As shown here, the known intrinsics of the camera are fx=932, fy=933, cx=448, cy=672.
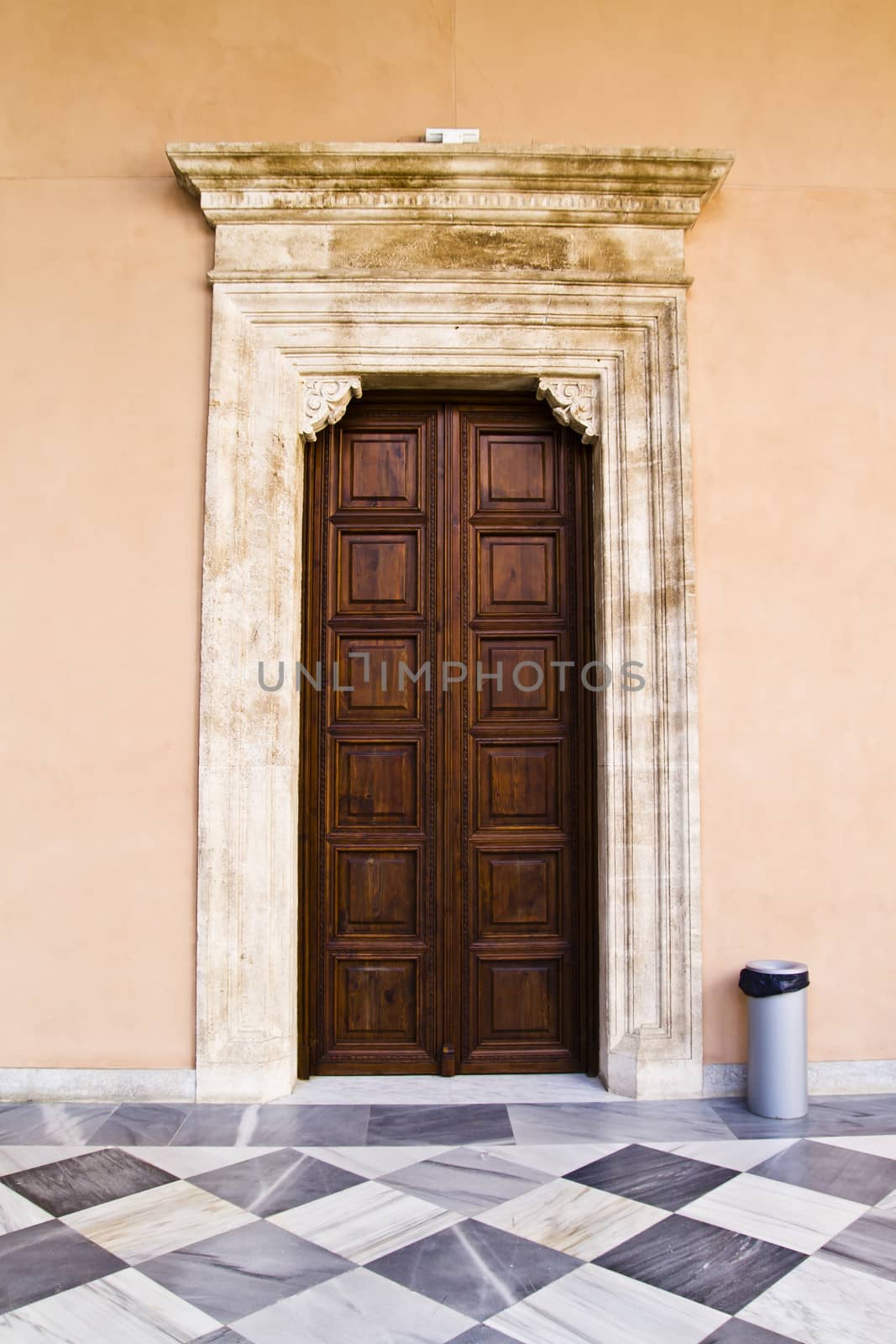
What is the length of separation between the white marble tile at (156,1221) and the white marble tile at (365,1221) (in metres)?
0.16

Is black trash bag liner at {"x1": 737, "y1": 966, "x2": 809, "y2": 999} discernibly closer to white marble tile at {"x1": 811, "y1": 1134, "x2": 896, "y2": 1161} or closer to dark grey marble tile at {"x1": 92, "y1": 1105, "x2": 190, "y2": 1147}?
white marble tile at {"x1": 811, "y1": 1134, "x2": 896, "y2": 1161}

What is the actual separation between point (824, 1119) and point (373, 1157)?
159 centimetres

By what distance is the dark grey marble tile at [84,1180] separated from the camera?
2.65m

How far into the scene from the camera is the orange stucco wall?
3543 mm

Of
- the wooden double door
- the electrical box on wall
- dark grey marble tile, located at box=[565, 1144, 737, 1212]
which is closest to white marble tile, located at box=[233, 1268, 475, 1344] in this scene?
dark grey marble tile, located at box=[565, 1144, 737, 1212]

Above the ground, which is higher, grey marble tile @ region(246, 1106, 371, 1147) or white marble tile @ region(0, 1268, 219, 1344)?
white marble tile @ region(0, 1268, 219, 1344)

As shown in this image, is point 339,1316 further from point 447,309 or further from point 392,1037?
point 447,309

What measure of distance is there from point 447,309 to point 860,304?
5.45ft

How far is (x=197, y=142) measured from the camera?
3.50 metres

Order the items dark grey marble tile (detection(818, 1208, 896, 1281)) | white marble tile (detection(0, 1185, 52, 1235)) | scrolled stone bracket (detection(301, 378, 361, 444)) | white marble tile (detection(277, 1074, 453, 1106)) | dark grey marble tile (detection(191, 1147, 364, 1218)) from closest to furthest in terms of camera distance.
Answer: dark grey marble tile (detection(818, 1208, 896, 1281)), white marble tile (detection(0, 1185, 52, 1235)), dark grey marble tile (detection(191, 1147, 364, 1218)), white marble tile (detection(277, 1074, 453, 1106)), scrolled stone bracket (detection(301, 378, 361, 444))

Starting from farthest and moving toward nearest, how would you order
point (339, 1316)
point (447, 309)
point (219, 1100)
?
point (447, 309), point (219, 1100), point (339, 1316)

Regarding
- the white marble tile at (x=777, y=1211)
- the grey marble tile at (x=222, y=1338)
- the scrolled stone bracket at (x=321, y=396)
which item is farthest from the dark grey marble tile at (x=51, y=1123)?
the scrolled stone bracket at (x=321, y=396)

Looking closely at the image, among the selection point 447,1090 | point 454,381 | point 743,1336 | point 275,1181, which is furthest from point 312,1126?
point 454,381

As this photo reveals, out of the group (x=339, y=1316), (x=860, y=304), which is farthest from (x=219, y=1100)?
(x=860, y=304)
